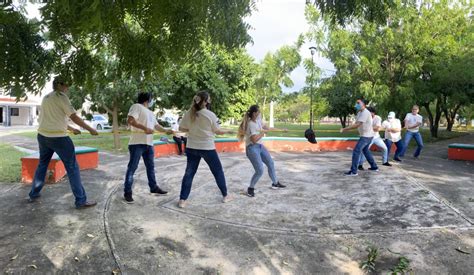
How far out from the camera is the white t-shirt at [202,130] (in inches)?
197

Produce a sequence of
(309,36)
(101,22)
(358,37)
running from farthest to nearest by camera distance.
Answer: (309,36) → (358,37) → (101,22)

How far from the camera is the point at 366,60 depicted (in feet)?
57.8

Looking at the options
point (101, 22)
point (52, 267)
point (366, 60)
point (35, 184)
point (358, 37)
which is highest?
point (358, 37)

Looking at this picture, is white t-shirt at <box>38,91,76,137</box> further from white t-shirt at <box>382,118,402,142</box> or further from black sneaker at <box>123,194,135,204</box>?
white t-shirt at <box>382,118,402,142</box>

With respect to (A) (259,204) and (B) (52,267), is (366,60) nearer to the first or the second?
(A) (259,204)

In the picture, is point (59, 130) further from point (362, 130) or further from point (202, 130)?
point (362, 130)

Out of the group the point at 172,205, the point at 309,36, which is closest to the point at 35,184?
the point at 172,205

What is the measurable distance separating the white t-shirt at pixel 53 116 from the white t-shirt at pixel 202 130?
1.51 meters

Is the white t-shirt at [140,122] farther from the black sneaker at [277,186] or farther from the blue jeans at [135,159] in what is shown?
the black sneaker at [277,186]

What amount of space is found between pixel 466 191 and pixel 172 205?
15.9ft

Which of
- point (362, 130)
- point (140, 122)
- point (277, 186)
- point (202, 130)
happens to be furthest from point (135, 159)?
point (362, 130)

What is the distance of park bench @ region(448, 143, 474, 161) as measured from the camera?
10.4 meters

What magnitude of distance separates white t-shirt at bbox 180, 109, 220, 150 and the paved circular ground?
91 centimetres

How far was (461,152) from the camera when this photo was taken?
10.7m
